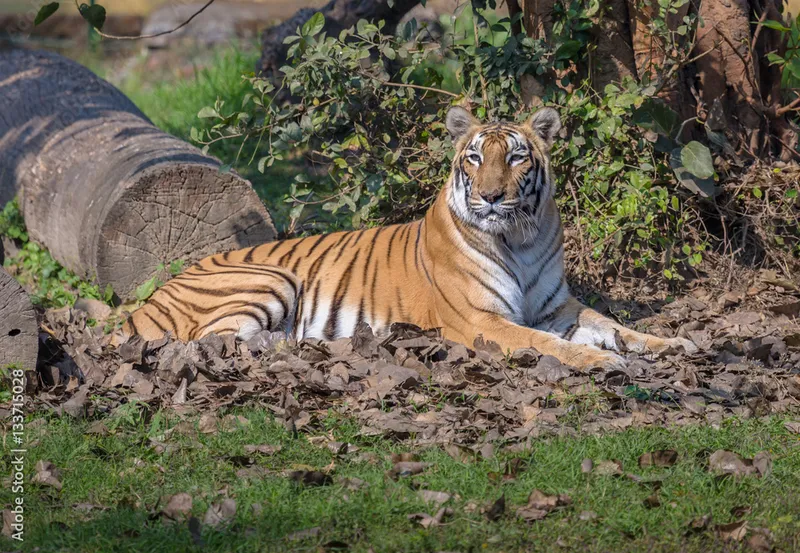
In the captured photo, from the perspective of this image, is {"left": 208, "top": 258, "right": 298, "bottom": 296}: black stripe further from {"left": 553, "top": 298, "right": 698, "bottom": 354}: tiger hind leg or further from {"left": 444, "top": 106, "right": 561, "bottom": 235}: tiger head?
{"left": 553, "top": 298, "right": 698, "bottom": 354}: tiger hind leg

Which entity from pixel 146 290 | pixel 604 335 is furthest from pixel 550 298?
pixel 146 290

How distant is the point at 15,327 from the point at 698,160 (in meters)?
3.88

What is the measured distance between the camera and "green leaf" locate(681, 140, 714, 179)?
5.61m

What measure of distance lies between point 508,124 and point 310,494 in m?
2.79

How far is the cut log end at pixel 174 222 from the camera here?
20.7ft

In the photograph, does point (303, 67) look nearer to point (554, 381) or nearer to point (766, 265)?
point (554, 381)

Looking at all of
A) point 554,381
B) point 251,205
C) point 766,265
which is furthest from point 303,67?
point 766,265

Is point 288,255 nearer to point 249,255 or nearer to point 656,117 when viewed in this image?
point 249,255

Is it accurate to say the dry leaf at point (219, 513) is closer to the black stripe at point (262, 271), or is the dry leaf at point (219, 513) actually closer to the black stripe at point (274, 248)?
the black stripe at point (262, 271)

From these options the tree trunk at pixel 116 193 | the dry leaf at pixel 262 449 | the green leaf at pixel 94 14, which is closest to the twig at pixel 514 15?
the tree trunk at pixel 116 193

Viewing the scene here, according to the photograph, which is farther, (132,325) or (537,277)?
(132,325)

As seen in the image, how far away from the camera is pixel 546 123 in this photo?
541cm

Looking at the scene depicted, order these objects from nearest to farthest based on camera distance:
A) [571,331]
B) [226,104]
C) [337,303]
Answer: [571,331] < [337,303] < [226,104]

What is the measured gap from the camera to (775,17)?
241 inches
